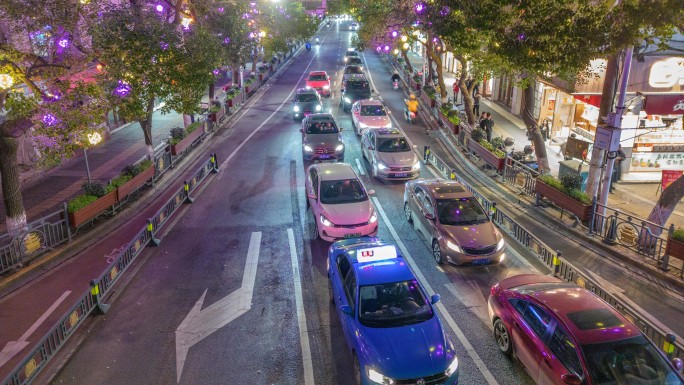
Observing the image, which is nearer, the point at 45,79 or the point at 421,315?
the point at 421,315

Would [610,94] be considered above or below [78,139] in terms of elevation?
above

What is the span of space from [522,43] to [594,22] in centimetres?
193

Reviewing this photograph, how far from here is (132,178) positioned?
1781cm

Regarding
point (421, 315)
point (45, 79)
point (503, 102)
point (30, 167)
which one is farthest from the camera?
point (503, 102)

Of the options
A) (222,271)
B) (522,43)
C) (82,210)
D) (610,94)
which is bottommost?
(222,271)

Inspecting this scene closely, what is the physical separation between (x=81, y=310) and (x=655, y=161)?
22.5 meters

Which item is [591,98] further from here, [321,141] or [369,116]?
[321,141]

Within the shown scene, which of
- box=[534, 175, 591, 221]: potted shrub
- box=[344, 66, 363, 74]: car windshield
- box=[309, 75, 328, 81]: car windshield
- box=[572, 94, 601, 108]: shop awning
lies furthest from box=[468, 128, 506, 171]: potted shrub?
box=[344, 66, 363, 74]: car windshield

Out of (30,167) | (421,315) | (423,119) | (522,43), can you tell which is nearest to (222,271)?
(421,315)

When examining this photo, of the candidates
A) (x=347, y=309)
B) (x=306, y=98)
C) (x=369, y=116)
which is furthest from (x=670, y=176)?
(x=306, y=98)

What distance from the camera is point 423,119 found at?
3241 cm

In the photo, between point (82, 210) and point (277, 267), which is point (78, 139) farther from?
point (277, 267)

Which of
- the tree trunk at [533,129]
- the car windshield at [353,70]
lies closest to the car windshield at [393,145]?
the tree trunk at [533,129]

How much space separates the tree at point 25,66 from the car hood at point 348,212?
24.4 feet
